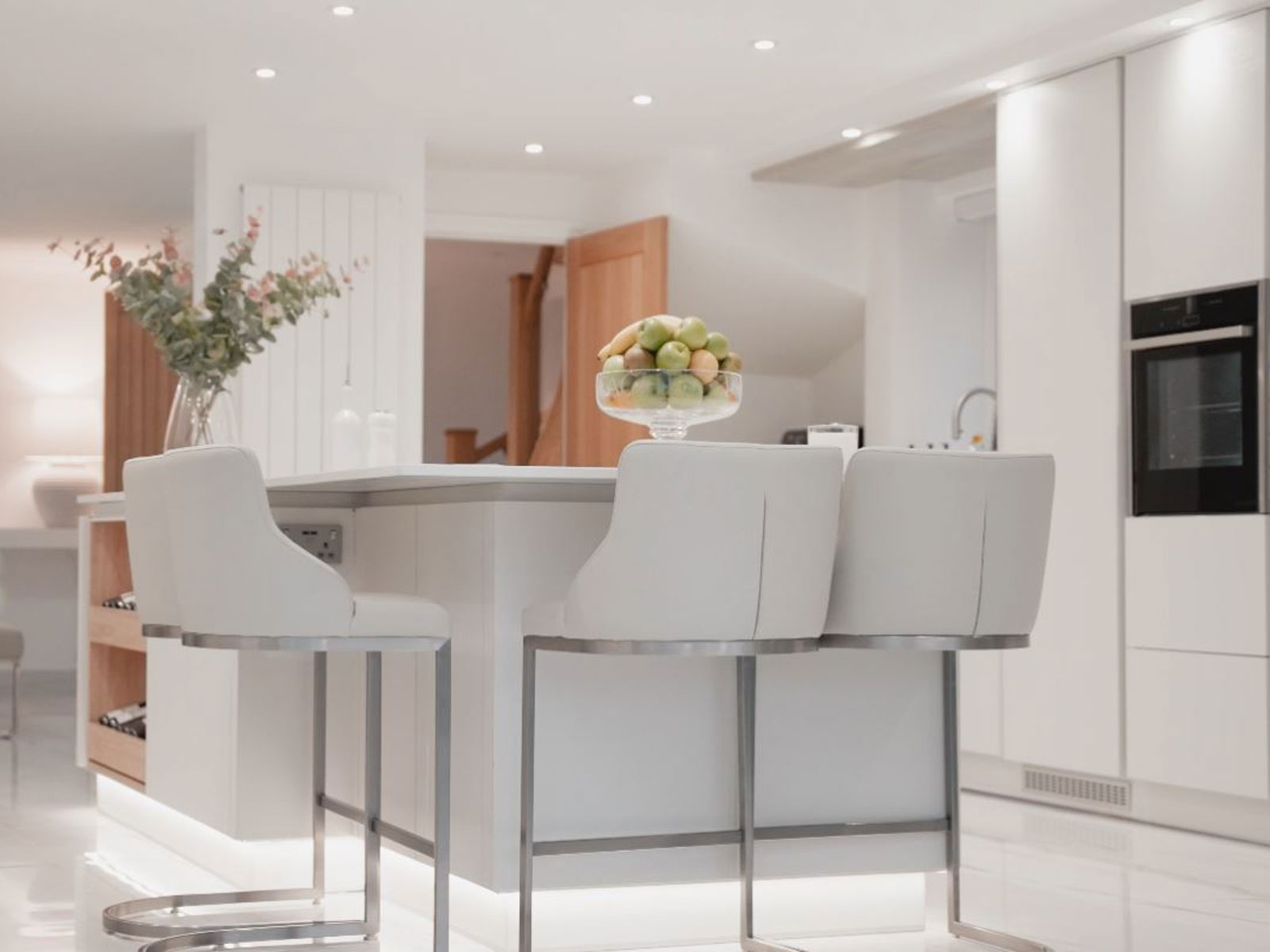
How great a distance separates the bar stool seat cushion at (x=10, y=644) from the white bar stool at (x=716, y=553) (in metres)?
5.18

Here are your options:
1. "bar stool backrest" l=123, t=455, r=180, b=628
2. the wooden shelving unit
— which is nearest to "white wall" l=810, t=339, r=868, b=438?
the wooden shelving unit

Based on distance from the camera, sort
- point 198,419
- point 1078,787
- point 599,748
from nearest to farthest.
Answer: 1. point 599,748
2. point 198,419
3. point 1078,787

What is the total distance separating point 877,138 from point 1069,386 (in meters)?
1.66

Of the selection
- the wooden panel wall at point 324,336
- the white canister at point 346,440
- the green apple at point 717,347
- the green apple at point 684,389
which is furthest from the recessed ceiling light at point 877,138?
the green apple at point 684,389

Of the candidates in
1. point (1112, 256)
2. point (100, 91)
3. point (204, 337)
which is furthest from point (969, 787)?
point (100, 91)

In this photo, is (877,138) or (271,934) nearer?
(271,934)

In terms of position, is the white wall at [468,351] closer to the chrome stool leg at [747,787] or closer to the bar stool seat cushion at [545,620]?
the chrome stool leg at [747,787]

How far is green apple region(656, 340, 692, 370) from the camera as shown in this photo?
3.55 m

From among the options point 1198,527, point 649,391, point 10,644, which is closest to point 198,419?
point 649,391

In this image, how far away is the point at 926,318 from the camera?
7777mm

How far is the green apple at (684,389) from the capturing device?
3541 millimetres

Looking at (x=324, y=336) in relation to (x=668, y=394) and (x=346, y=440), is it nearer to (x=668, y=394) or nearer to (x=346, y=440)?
(x=346, y=440)

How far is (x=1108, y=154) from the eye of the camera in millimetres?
5512

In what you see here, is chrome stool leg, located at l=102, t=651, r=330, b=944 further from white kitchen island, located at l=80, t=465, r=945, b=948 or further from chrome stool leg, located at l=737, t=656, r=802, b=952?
chrome stool leg, located at l=737, t=656, r=802, b=952
